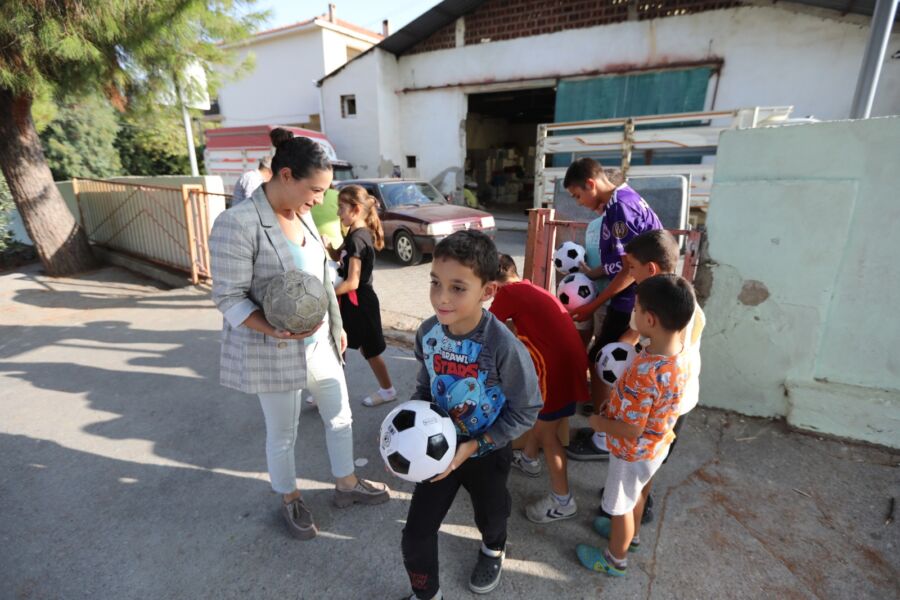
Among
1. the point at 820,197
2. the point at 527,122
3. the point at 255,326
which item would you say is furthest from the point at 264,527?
the point at 527,122

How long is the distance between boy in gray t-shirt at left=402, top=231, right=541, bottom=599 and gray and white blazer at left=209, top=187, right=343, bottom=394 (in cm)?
71

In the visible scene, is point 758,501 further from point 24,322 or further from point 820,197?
point 24,322

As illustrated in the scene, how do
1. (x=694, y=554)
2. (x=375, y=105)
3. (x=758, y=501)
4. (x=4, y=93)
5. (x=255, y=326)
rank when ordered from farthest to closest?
1. (x=375, y=105)
2. (x=4, y=93)
3. (x=758, y=501)
4. (x=694, y=554)
5. (x=255, y=326)

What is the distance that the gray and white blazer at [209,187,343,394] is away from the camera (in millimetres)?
1984

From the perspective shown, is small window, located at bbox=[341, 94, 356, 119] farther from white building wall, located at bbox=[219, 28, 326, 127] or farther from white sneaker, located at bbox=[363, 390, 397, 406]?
white sneaker, located at bbox=[363, 390, 397, 406]

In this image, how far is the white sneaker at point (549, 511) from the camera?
250cm

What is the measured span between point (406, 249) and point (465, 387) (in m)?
7.27

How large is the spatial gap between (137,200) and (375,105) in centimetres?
1010

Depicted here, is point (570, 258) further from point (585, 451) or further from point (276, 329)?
point (276, 329)

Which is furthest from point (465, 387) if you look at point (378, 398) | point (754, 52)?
point (754, 52)

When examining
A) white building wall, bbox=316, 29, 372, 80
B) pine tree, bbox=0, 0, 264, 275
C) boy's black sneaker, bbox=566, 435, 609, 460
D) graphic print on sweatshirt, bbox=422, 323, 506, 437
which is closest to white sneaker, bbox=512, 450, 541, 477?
boy's black sneaker, bbox=566, 435, 609, 460

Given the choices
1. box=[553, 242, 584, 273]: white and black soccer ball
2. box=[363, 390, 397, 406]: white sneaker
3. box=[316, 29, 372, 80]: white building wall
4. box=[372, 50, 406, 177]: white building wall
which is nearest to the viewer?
box=[553, 242, 584, 273]: white and black soccer ball

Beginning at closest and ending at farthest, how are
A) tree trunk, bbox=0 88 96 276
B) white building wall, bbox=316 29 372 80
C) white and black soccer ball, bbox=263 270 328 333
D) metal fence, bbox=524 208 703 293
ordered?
white and black soccer ball, bbox=263 270 328 333 → metal fence, bbox=524 208 703 293 → tree trunk, bbox=0 88 96 276 → white building wall, bbox=316 29 372 80

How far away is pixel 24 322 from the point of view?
6.05 meters
